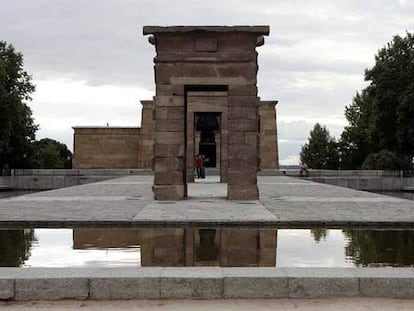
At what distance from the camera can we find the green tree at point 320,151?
71644 millimetres

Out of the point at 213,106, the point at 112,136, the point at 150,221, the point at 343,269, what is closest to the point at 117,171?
the point at 112,136

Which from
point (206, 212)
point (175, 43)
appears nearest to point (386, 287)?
point (206, 212)

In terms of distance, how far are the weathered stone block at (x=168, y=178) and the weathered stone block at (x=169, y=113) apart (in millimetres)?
1609

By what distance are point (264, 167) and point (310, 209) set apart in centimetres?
2979

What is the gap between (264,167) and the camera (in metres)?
44.6

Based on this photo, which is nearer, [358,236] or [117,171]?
[358,236]

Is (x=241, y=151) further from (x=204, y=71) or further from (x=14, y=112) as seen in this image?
(x=14, y=112)

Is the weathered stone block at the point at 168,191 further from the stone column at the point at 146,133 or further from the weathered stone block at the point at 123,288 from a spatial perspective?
the stone column at the point at 146,133

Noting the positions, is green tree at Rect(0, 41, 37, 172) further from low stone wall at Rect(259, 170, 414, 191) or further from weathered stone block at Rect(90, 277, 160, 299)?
weathered stone block at Rect(90, 277, 160, 299)

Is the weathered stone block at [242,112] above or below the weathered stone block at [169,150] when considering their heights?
above

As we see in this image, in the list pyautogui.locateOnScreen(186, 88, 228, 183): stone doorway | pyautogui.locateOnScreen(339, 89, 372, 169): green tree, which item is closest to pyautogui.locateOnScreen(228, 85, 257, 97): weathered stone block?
pyautogui.locateOnScreen(186, 88, 228, 183): stone doorway

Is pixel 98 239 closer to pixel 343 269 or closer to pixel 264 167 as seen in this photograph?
pixel 343 269

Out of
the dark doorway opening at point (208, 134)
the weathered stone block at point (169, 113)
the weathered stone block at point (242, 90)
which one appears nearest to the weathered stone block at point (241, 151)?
the weathered stone block at point (242, 90)

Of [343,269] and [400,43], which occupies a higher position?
[400,43]
